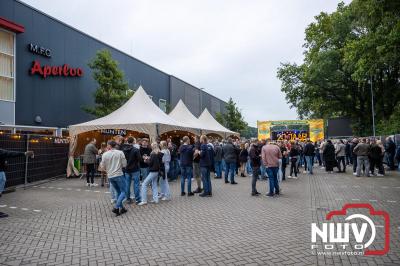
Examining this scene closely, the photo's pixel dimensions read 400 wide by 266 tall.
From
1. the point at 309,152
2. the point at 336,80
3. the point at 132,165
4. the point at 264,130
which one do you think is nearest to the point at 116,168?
→ the point at 132,165

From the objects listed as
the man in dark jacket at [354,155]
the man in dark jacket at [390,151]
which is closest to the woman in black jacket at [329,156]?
the man in dark jacket at [354,155]

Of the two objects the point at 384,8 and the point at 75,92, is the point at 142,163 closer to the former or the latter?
the point at 384,8

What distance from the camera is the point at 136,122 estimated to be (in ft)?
48.6

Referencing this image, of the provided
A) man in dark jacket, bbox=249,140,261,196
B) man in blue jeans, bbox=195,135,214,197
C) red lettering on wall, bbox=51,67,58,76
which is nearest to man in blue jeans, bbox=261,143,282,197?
man in dark jacket, bbox=249,140,261,196

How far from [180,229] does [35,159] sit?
899 cm

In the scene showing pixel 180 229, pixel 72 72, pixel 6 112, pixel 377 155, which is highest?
pixel 72 72

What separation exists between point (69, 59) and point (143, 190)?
53.4 ft

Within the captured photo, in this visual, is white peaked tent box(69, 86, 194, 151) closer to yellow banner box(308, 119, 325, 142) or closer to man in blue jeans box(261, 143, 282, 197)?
man in blue jeans box(261, 143, 282, 197)

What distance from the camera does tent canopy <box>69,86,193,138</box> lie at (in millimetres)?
14570

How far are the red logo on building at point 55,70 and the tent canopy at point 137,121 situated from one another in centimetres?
573

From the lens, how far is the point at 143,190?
8.55 metres

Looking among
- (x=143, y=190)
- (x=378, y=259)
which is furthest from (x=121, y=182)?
(x=378, y=259)

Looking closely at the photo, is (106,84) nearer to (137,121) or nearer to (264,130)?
(137,121)

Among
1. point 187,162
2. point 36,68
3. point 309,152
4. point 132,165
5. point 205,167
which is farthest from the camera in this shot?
point 36,68
